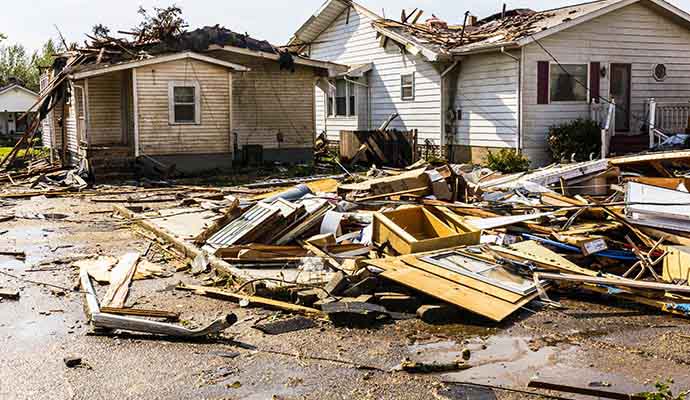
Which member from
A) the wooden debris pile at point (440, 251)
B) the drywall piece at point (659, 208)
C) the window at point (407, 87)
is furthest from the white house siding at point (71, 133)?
the drywall piece at point (659, 208)

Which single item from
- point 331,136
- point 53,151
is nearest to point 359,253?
point 331,136

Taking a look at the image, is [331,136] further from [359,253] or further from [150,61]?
[359,253]

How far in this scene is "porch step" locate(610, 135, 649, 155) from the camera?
2105 centimetres

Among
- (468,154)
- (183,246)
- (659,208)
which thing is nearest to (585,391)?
(659,208)

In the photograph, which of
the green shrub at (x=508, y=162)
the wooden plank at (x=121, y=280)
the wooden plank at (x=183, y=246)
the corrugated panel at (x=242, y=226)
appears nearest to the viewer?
the wooden plank at (x=121, y=280)

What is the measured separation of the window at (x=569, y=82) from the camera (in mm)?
21734

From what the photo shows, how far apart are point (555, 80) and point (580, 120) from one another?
4.40ft

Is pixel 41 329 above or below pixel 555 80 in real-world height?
below

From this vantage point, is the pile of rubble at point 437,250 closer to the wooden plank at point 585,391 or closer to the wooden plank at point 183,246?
the wooden plank at point 183,246

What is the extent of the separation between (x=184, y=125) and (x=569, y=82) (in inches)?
457

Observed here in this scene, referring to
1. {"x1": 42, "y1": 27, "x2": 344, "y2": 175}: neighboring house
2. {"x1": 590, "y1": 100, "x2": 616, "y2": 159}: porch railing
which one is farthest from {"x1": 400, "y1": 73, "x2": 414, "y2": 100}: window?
{"x1": 590, "y1": 100, "x2": 616, "y2": 159}: porch railing

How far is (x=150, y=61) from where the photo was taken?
22531mm

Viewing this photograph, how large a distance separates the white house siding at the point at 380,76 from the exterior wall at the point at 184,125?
6.06 meters

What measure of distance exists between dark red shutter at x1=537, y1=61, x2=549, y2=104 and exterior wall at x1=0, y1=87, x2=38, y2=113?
48.5 m
